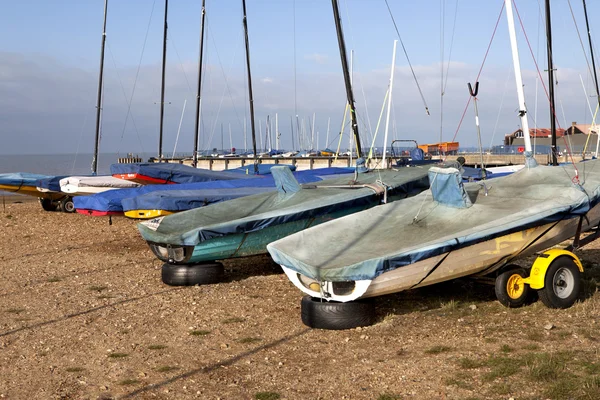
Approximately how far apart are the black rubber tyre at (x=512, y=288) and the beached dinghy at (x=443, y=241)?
0.05 feet

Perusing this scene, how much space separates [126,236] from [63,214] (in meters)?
8.40

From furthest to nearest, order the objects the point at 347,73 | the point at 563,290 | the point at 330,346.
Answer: the point at 347,73, the point at 563,290, the point at 330,346

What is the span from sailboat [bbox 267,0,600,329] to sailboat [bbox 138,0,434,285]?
2.06m

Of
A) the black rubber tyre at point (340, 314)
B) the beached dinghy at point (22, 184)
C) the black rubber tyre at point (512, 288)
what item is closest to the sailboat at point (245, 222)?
the black rubber tyre at point (340, 314)

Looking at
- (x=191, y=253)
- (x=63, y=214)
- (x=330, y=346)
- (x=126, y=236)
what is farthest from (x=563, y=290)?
(x=63, y=214)

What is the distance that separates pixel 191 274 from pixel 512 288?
19.2 ft

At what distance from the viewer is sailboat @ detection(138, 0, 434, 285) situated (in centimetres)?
1330

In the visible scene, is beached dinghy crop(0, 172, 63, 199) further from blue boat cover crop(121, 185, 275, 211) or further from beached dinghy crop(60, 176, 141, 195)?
blue boat cover crop(121, 185, 275, 211)

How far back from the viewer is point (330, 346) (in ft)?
30.5

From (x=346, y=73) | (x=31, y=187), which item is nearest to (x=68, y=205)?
(x=31, y=187)

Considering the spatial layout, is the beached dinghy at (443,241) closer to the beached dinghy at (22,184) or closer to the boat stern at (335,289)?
the boat stern at (335,289)

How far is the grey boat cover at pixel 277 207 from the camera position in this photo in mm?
13250

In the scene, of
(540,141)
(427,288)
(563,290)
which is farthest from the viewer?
(540,141)

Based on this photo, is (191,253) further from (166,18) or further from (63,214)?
(166,18)
